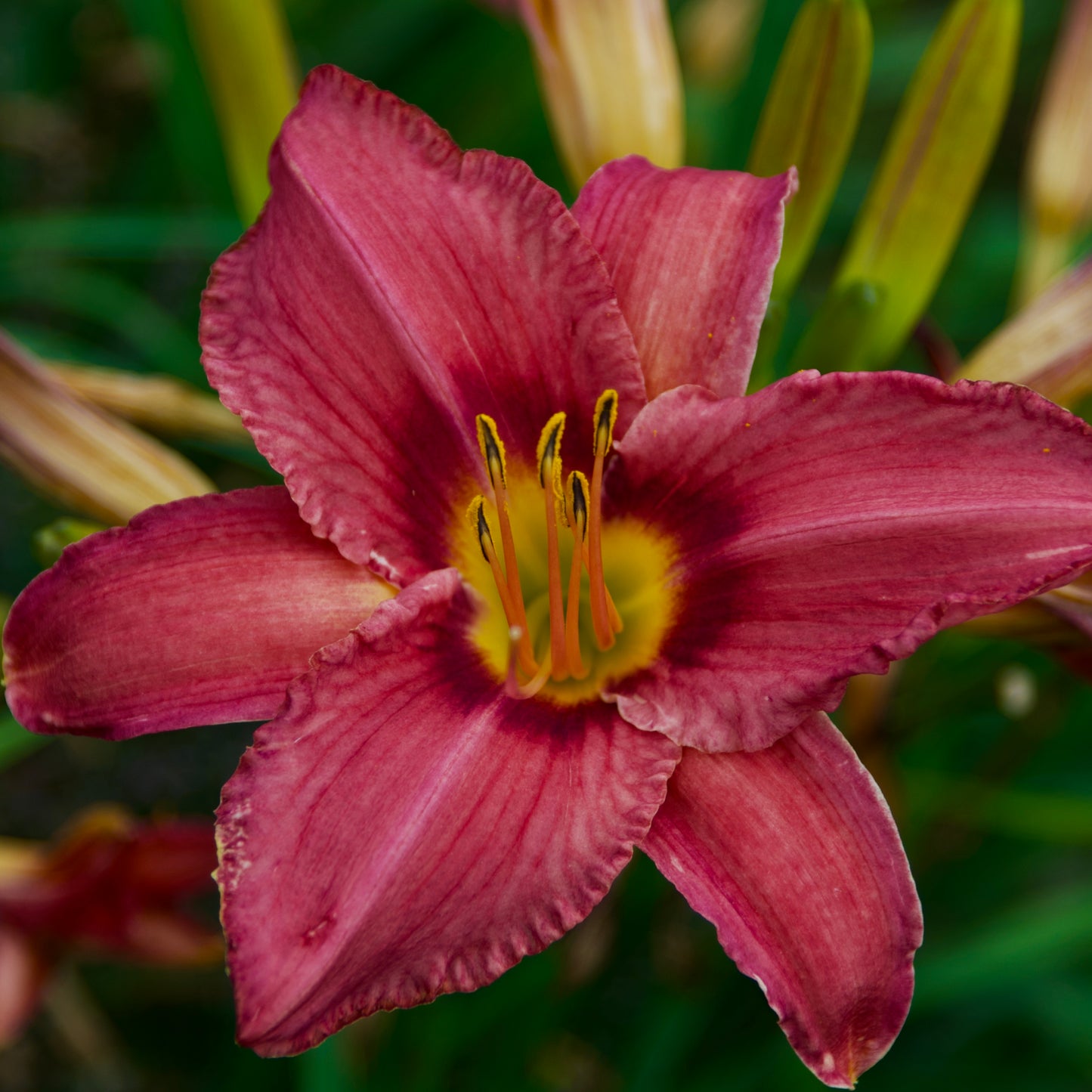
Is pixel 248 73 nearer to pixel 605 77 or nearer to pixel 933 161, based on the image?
pixel 605 77

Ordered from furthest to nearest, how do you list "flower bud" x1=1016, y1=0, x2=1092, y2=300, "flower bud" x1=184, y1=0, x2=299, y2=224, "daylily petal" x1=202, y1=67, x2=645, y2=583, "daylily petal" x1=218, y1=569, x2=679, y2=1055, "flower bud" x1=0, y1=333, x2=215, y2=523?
"flower bud" x1=1016, y1=0, x2=1092, y2=300 → "flower bud" x1=184, y1=0, x2=299, y2=224 → "flower bud" x1=0, y1=333, x2=215, y2=523 → "daylily petal" x1=202, y1=67, x2=645, y2=583 → "daylily petal" x1=218, y1=569, x2=679, y2=1055

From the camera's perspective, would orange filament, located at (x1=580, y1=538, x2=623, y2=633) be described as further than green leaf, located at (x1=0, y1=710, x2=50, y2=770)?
No

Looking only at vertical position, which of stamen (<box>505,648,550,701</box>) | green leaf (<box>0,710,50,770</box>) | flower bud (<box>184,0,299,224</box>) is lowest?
green leaf (<box>0,710,50,770</box>)

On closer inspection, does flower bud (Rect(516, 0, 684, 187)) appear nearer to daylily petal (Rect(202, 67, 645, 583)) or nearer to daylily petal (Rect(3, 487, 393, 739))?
daylily petal (Rect(202, 67, 645, 583))

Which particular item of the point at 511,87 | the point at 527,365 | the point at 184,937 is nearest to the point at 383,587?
the point at 527,365

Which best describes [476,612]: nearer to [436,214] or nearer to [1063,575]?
[436,214]

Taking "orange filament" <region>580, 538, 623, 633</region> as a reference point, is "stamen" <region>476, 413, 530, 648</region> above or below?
above

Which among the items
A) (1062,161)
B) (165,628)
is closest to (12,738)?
(165,628)

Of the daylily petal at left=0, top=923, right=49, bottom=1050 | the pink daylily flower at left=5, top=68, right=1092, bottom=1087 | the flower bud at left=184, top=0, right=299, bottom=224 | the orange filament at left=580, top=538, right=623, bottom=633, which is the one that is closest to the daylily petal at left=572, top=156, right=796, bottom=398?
the pink daylily flower at left=5, top=68, right=1092, bottom=1087
